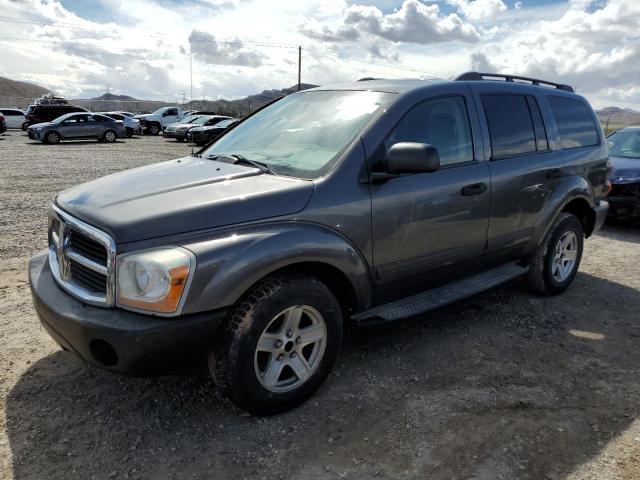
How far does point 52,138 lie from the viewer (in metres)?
23.0

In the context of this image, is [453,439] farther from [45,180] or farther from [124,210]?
[45,180]

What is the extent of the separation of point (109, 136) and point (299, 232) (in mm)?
24833

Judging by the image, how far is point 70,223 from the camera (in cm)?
279

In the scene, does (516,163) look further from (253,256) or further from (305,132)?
(253,256)

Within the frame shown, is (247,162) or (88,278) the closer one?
(88,278)

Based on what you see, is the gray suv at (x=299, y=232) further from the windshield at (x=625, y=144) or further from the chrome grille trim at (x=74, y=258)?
the windshield at (x=625, y=144)

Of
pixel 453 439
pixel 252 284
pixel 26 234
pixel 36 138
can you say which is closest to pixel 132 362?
pixel 252 284

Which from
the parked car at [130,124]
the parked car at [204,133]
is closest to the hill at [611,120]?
the parked car at [204,133]

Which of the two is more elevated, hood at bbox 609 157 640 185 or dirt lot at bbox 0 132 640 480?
hood at bbox 609 157 640 185

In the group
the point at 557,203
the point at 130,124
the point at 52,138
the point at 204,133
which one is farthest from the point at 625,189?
the point at 130,124

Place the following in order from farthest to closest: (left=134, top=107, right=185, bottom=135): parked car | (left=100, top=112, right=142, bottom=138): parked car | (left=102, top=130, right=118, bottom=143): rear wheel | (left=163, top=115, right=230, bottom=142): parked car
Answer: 1. (left=134, top=107, right=185, bottom=135): parked car
2. (left=100, top=112, right=142, bottom=138): parked car
3. (left=163, top=115, right=230, bottom=142): parked car
4. (left=102, top=130, right=118, bottom=143): rear wheel

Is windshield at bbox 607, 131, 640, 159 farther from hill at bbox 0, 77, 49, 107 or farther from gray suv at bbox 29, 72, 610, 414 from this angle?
hill at bbox 0, 77, 49, 107

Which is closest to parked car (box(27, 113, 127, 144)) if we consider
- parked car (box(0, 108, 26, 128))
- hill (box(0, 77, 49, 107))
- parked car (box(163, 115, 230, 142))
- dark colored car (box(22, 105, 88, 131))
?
parked car (box(163, 115, 230, 142))

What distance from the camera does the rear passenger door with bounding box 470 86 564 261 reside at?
395 cm
